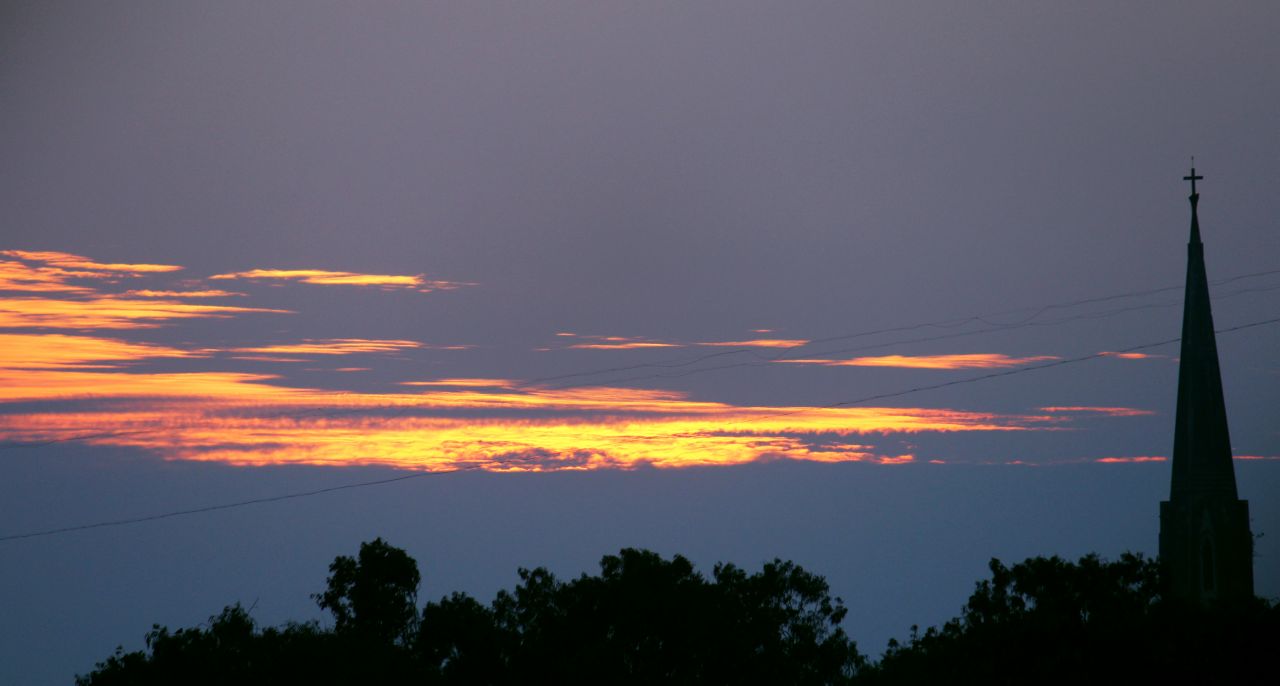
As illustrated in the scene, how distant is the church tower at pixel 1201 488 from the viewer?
76875 millimetres

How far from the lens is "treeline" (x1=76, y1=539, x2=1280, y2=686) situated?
43.9 meters

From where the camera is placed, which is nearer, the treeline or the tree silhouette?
the treeline

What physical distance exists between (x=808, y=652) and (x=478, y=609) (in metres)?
19.6

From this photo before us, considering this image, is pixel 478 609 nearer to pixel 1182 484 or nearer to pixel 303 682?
pixel 303 682

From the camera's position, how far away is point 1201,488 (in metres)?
78.1

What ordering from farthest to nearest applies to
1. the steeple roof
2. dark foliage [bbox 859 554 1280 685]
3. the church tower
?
the steeple roof
the church tower
dark foliage [bbox 859 554 1280 685]

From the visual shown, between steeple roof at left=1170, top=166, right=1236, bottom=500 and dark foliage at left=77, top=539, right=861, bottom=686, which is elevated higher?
steeple roof at left=1170, top=166, right=1236, bottom=500

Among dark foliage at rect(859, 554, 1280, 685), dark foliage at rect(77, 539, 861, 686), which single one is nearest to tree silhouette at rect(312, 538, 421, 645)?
dark foliage at rect(77, 539, 861, 686)

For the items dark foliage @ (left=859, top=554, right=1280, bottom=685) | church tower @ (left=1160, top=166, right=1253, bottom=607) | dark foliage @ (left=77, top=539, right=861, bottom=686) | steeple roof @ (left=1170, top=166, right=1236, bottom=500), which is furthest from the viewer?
steeple roof @ (left=1170, top=166, right=1236, bottom=500)

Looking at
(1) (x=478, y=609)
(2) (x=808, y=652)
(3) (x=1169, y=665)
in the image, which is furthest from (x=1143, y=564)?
(3) (x=1169, y=665)

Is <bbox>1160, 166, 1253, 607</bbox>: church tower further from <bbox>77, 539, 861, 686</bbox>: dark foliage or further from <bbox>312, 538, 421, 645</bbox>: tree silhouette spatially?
<bbox>312, 538, 421, 645</bbox>: tree silhouette

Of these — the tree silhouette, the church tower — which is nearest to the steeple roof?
the church tower

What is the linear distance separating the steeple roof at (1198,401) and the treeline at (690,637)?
22.0ft

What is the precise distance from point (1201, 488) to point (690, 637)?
26.9 metres
